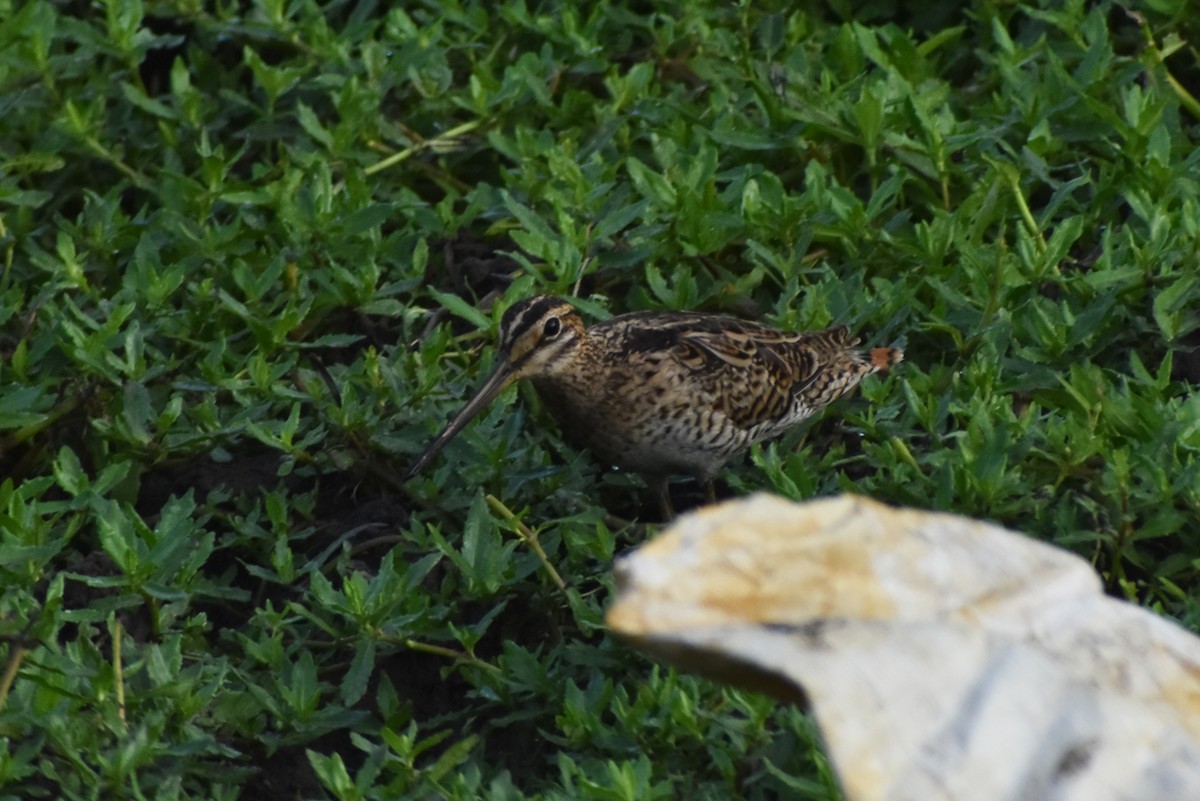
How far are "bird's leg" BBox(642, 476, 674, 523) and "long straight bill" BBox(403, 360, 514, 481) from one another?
43 centimetres

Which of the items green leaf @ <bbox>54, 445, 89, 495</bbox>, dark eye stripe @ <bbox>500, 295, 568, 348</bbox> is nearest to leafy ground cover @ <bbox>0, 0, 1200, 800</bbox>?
green leaf @ <bbox>54, 445, 89, 495</bbox>

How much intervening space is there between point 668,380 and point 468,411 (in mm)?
506

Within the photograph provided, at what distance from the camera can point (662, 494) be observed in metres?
4.77

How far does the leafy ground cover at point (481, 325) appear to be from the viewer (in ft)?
12.5

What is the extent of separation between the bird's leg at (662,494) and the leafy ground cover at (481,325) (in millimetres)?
98

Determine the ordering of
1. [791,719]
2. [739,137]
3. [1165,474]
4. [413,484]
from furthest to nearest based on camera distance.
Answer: [739,137] < [413,484] < [1165,474] < [791,719]

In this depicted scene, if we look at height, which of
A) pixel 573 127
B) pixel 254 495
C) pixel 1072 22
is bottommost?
pixel 254 495

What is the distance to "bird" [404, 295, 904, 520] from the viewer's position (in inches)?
183

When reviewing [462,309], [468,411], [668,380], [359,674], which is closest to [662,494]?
[668,380]

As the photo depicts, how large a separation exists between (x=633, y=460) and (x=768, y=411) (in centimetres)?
35

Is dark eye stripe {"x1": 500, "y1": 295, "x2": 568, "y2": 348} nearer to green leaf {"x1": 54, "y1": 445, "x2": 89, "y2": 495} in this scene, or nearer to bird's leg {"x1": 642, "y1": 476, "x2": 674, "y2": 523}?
bird's leg {"x1": 642, "y1": 476, "x2": 674, "y2": 523}

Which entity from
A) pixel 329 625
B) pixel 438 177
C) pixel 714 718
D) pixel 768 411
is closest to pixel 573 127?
pixel 438 177

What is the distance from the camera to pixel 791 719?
3.45 metres

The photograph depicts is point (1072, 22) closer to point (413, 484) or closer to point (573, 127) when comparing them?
point (573, 127)
